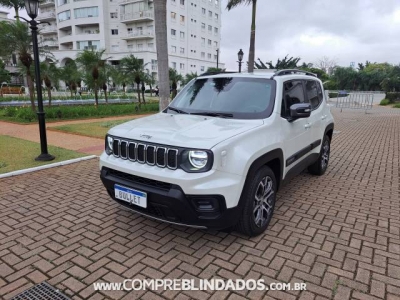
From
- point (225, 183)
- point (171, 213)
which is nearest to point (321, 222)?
point (225, 183)

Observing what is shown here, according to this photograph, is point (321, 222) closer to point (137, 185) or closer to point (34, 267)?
point (137, 185)

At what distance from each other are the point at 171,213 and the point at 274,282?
114 cm

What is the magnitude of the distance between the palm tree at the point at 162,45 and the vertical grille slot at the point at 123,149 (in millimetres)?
5066

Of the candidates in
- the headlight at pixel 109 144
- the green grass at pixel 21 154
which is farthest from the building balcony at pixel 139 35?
the headlight at pixel 109 144

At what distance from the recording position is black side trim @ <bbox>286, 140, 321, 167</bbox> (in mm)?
3963

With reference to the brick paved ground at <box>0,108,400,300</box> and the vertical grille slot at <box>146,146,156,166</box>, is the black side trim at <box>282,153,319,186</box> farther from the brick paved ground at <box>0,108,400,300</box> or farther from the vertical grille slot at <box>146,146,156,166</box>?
the vertical grille slot at <box>146,146,156,166</box>

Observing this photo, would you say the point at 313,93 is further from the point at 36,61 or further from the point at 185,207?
the point at 36,61

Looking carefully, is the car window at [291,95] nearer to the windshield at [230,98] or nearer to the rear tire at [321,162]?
the windshield at [230,98]

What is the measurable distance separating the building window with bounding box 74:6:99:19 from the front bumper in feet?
187

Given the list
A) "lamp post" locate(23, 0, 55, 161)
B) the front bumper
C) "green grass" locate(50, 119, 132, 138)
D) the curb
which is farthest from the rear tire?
"green grass" locate(50, 119, 132, 138)

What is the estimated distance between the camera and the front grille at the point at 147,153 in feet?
9.35

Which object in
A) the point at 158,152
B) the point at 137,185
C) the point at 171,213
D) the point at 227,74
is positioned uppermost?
the point at 227,74

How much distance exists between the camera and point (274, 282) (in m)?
2.65

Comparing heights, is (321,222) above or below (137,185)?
below
